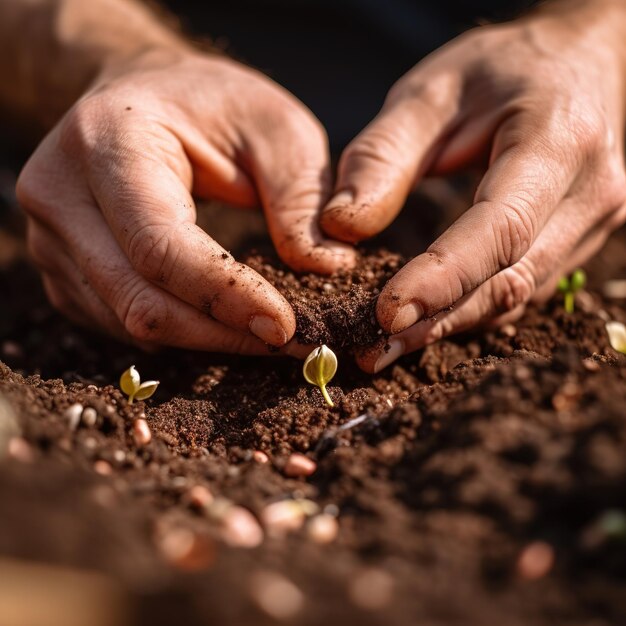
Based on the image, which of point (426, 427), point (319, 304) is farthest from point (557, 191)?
point (426, 427)

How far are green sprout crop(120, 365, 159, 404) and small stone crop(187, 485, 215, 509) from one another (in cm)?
38

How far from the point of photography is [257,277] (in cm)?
126

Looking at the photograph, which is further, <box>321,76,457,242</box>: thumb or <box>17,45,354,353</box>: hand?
<box>321,76,457,242</box>: thumb

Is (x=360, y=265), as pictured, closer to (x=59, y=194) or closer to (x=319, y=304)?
(x=319, y=304)

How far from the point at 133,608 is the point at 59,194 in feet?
3.85

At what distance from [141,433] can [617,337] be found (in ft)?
3.55

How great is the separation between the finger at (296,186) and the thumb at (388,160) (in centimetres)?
6

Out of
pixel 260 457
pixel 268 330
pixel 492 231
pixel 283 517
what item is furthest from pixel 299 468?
pixel 492 231

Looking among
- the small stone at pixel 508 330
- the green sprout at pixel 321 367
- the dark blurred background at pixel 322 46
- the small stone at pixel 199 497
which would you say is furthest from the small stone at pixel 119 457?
the dark blurred background at pixel 322 46

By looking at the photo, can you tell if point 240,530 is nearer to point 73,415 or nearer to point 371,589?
point 371,589

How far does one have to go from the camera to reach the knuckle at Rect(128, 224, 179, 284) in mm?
1292

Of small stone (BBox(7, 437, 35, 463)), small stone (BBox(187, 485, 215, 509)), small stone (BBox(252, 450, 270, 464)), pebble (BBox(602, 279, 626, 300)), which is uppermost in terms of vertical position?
pebble (BBox(602, 279, 626, 300))

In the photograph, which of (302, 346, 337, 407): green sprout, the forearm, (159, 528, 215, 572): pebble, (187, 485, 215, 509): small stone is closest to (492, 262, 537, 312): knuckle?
(302, 346, 337, 407): green sprout

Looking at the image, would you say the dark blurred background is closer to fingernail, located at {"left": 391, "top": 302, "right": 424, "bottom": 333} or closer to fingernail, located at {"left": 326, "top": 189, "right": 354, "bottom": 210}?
fingernail, located at {"left": 326, "top": 189, "right": 354, "bottom": 210}
